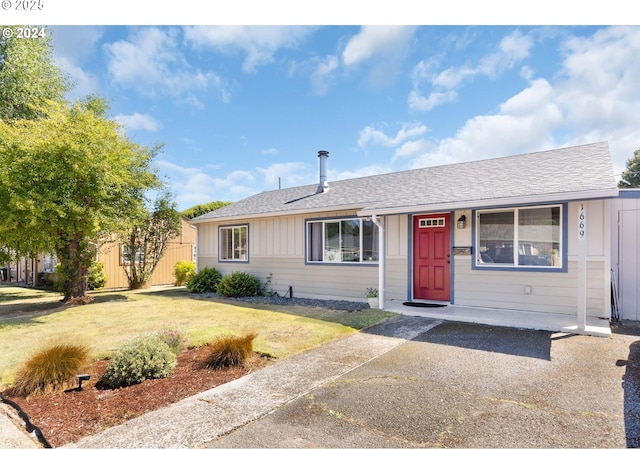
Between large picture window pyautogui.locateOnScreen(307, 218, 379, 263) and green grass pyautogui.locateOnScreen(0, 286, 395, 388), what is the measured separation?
74.2 inches

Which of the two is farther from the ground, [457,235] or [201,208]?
[201,208]

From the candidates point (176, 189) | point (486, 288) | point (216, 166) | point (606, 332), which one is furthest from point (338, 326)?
point (216, 166)

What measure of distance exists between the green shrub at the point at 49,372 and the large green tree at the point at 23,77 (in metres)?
12.4

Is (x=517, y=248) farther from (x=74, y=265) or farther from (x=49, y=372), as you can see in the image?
(x=74, y=265)

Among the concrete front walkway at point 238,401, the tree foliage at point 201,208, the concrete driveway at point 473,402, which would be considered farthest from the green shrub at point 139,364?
the tree foliage at point 201,208

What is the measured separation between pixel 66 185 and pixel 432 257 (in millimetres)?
9393

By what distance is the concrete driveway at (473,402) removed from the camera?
8.92 feet

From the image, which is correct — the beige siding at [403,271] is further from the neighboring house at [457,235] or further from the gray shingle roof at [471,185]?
the gray shingle roof at [471,185]

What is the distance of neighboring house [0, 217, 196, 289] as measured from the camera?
14789mm

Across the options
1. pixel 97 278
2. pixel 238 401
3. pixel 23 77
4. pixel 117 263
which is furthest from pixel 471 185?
pixel 23 77

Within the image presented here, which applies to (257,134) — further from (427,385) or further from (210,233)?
(427,385)

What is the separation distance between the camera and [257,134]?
1684 centimetres

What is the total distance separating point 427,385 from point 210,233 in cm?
1125

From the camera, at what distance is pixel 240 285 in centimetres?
1128
